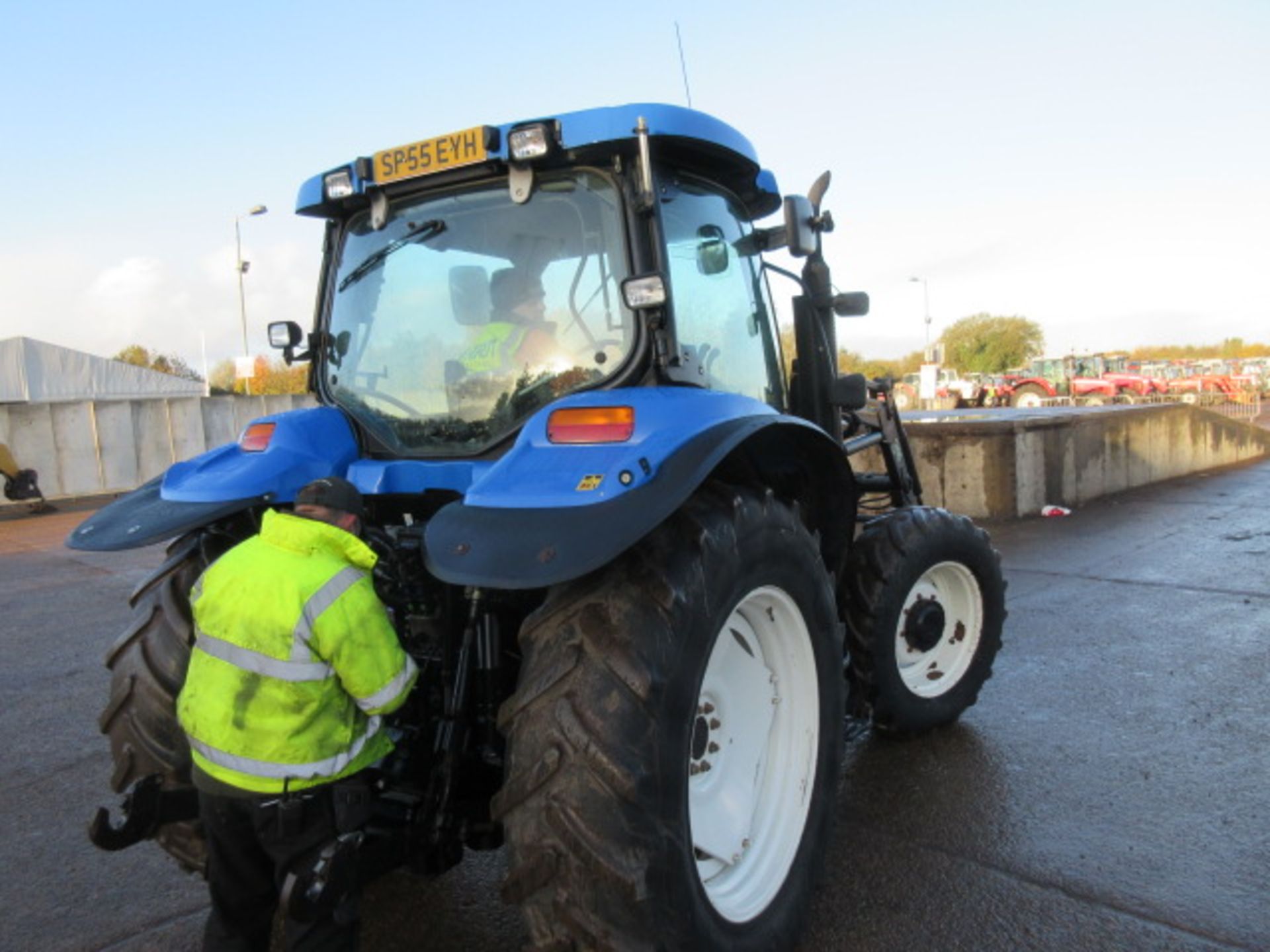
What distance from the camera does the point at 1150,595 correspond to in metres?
6.97

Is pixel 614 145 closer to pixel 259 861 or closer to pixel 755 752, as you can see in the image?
pixel 755 752

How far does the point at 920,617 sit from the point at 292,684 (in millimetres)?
2788

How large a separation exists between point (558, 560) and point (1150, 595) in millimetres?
6344

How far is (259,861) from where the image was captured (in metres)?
2.54

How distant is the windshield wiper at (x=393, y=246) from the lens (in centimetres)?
329

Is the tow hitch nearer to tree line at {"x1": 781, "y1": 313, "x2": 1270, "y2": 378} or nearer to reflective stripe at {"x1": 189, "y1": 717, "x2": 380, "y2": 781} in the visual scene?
reflective stripe at {"x1": 189, "y1": 717, "x2": 380, "y2": 781}

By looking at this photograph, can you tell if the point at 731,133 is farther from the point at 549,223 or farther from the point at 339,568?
the point at 339,568

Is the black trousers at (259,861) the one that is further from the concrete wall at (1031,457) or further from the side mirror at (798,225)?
the concrete wall at (1031,457)

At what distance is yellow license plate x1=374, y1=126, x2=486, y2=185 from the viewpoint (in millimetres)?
3002

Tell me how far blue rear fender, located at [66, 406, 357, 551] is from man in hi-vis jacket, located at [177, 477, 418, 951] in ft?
1.58

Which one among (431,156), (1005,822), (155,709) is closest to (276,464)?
(155,709)

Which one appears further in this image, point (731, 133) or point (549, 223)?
point (731, 133)

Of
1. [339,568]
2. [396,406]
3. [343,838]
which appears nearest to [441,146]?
[396,406]

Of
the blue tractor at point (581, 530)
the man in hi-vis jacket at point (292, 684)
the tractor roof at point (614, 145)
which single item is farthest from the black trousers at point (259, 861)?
the tractor roof at point (614, 145)
